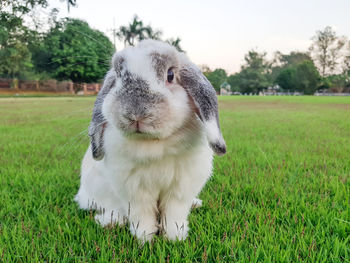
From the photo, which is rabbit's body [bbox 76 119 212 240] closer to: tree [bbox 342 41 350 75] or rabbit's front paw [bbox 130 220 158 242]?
rabbit's front paw [bbox 130 220 158 242]

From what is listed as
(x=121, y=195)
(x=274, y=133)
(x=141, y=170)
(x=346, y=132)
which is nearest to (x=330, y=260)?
(x=141, y=170)

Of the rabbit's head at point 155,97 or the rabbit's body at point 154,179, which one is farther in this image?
the rabbit's body at point 154,179

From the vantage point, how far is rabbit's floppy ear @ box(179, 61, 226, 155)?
1513 millimetres

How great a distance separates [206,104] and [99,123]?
713mm

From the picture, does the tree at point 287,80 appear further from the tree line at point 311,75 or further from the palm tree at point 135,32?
the palm tree at point 135,32

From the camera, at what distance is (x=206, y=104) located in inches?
60.2

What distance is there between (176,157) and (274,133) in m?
4.91

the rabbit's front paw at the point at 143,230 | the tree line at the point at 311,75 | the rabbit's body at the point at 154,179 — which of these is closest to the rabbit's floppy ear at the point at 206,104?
the rabbit's body at the point at 154,179

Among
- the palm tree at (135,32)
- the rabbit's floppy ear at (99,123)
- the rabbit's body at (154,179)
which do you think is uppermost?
the palm tree at (135,32)

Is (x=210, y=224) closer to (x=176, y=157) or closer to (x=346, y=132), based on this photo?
(x=176, y=157)

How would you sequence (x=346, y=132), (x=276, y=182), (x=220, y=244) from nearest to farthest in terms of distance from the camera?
(x=220, y=244) → (x=276, y=182) → (x=346, y=132)

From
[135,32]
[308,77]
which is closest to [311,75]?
[308,77]

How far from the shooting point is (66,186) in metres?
2.73

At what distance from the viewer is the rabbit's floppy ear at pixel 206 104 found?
151cm
